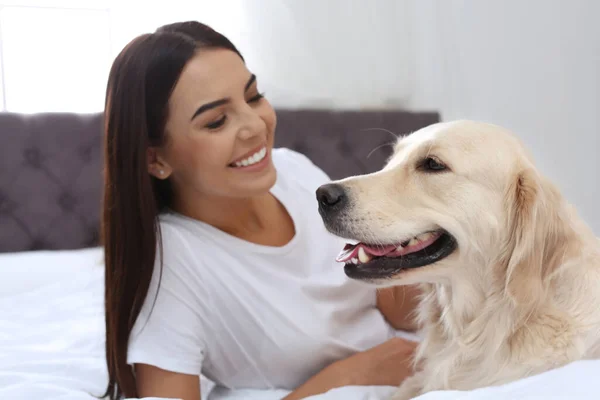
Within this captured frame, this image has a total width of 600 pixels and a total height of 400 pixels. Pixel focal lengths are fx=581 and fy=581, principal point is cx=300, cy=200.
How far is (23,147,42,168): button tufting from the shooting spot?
81.5 inches

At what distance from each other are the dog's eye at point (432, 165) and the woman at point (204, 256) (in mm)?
336

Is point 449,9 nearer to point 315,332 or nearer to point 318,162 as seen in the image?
point 318,162

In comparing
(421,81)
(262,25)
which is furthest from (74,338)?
(421,81)

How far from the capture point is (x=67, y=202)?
2.11 m

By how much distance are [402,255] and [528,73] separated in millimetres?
1696

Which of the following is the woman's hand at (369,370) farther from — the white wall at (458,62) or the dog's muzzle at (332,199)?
the white wall at (458,62)

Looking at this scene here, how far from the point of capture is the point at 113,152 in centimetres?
119

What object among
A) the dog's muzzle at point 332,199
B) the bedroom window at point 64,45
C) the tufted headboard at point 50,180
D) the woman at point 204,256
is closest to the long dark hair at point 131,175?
the woman at point 204,256

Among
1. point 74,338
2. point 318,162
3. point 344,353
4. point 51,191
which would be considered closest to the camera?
point 344,353

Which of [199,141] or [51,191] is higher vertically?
[199,141]

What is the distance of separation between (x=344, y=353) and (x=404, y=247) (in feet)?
1.32

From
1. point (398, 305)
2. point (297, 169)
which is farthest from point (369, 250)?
point (297, 169)

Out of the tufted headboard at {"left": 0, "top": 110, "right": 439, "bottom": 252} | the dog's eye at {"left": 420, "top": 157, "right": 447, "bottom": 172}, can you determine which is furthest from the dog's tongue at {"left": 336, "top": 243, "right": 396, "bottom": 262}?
the tufted headboard at {"left": 0, "top": 110, "right": 439, "bottom": 252}

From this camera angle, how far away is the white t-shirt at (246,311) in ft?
3.78
